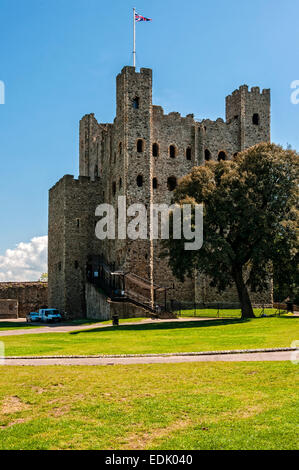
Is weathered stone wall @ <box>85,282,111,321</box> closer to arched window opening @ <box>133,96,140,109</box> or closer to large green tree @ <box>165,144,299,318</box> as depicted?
large green tree @ <box>165,144,299,318</box>

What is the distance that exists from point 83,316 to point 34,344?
26.4 metres

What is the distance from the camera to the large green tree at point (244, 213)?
104ft

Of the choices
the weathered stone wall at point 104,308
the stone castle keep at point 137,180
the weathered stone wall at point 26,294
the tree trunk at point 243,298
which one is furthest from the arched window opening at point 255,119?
the weathered stone wall at point 26,294

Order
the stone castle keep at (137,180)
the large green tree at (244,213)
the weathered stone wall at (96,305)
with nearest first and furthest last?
1. the large green tree at (244,213)
2. the weathered stone wall at (96,305)
3. the stone castle keep at (137,180)

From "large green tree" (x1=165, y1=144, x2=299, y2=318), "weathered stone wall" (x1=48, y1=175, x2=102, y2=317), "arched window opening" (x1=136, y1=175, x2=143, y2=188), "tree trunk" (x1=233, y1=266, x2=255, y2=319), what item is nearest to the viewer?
"large green tree" (x1=165, y1=144, x2=299, y2=318)

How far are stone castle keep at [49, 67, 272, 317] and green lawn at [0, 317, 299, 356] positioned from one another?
15.2 m

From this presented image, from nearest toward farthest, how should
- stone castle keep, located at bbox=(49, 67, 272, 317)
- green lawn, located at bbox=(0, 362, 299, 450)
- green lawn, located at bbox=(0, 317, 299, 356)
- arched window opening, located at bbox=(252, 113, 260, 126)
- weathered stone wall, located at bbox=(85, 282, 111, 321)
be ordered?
green lawn, located at bbox=(0, 362, 299, 450) → green lawn, located at bbox=(0, 317, 299, 356) → weathered stone wall, located at bbox=(85, 282, 111, 321) → stone castle keep, located at bbox=(49, 67, 272, 317) → arched window opening, located at bbox=(252, 113, 260, 126)

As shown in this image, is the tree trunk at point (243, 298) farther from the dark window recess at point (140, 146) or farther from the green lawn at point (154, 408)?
the green lawn at point (154, 408)

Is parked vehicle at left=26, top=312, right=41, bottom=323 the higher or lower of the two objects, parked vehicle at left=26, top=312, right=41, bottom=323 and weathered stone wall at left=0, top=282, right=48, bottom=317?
the lower

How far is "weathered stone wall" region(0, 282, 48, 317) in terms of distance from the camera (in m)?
56.1

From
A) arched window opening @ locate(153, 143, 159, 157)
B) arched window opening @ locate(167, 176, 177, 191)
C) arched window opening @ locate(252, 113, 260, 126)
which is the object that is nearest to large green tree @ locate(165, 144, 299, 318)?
arched window opening @ locate(153, 143, 159, 157)

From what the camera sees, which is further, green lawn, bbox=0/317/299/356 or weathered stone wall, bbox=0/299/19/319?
weathered stone wall, bbox=0/299/19/319

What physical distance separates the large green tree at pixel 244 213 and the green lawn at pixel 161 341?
5894 millimetres
